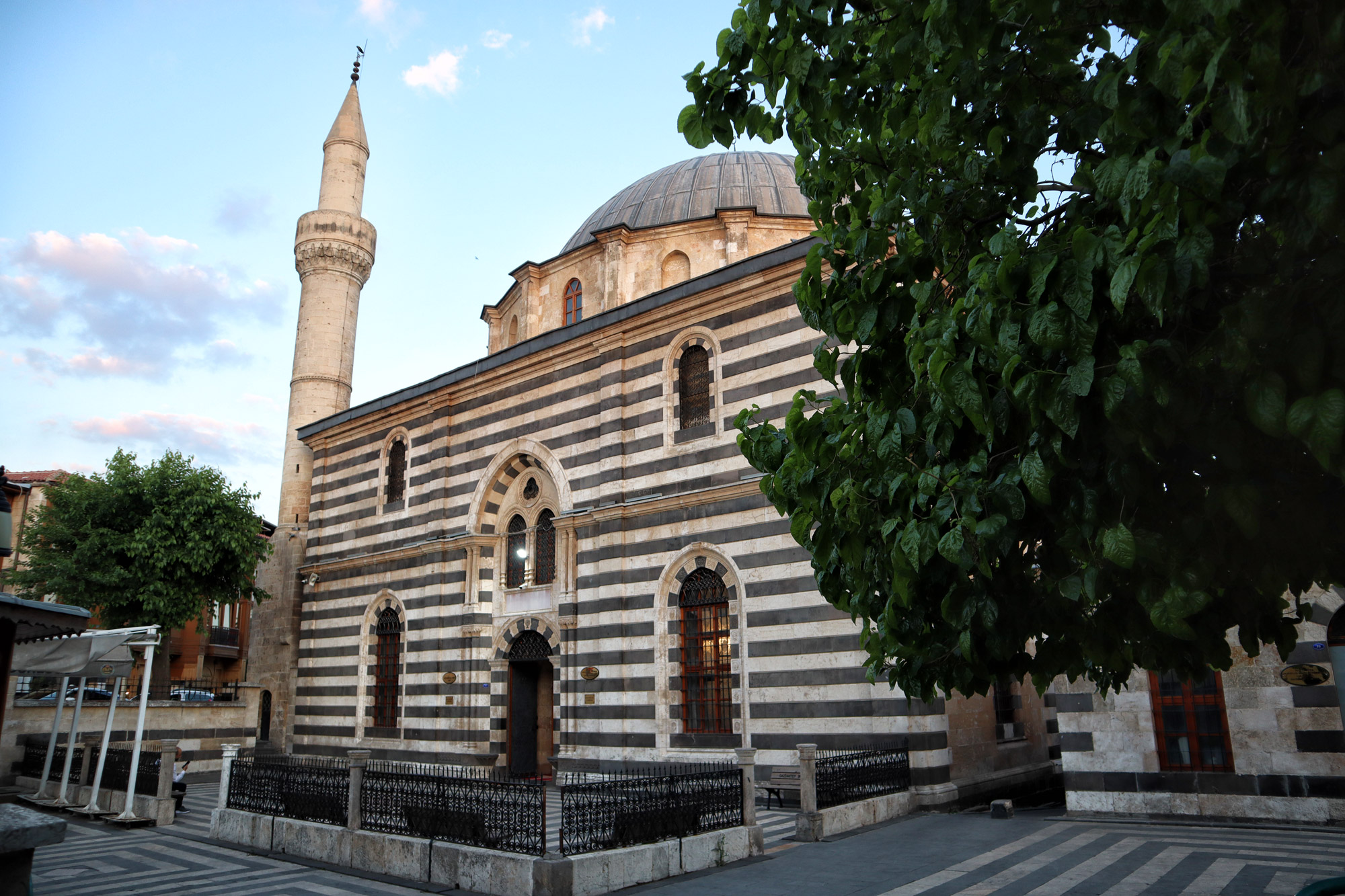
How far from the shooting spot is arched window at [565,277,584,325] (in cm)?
2223

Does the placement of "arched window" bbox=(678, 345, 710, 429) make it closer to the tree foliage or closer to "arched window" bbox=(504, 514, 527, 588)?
"arched window" bbox=(504, 514, 527, 588)

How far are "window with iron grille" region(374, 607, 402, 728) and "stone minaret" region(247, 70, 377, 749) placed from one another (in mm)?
3706

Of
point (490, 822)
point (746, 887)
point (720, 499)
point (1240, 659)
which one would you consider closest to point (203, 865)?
point (490, 822)

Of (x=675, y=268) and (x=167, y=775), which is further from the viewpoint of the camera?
(x=675, y=268)

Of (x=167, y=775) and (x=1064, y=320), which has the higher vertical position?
(x=1064, y=320)

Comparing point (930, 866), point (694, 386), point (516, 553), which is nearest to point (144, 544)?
point (516, 553)

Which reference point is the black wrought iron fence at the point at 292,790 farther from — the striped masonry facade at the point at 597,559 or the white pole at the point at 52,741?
the striped masonry facade at the point at 597,559

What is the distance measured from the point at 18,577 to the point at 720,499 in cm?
1873

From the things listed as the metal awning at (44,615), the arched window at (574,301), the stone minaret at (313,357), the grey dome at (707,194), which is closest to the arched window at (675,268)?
the grey dome at (707,194)

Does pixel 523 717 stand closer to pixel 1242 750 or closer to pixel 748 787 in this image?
pixel 748 787

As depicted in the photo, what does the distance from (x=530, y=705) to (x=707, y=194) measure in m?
13.7

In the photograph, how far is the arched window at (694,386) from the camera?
16359 millimetres

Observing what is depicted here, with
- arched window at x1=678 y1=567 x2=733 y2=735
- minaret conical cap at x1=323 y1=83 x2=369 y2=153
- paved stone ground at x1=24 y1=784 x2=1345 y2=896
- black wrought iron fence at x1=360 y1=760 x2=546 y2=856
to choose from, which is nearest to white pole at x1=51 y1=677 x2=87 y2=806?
paved stone ground at x1=24 y1=784 x2=1345 y2=896

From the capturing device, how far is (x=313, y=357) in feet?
87.6
